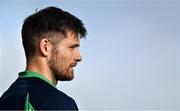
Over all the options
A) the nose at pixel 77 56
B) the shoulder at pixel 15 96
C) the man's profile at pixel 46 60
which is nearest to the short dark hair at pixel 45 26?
the man's profile at pixel 46 60

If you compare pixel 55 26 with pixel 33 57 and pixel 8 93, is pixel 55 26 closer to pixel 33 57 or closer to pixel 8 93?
pixel 33 57

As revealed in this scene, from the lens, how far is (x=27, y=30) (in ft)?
8.79

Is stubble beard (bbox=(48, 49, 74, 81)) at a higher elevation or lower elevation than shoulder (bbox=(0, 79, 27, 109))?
higher

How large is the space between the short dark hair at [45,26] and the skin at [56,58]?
0.05 metres

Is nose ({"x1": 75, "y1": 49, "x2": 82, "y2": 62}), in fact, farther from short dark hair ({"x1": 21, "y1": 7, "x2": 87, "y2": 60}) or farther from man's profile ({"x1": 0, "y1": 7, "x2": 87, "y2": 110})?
short dark hair ({"x1": 21, "y1": 7, "x2": 87, "y2": 60})

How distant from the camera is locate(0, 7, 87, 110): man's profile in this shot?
7.37ft

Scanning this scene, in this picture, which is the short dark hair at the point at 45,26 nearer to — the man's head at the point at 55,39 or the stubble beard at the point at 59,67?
the man's head at the point at 55,39

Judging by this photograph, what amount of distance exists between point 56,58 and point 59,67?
7 cm

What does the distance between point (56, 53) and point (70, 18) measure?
32cm

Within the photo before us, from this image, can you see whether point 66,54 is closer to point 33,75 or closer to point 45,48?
point 45,48

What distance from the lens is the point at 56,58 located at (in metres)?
2.46

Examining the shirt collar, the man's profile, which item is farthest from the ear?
the shirt collar

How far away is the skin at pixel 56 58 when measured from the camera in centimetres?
244

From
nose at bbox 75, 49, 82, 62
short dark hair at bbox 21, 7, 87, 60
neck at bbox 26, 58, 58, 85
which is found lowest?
neck at bbox 26, 58, 58, 85
